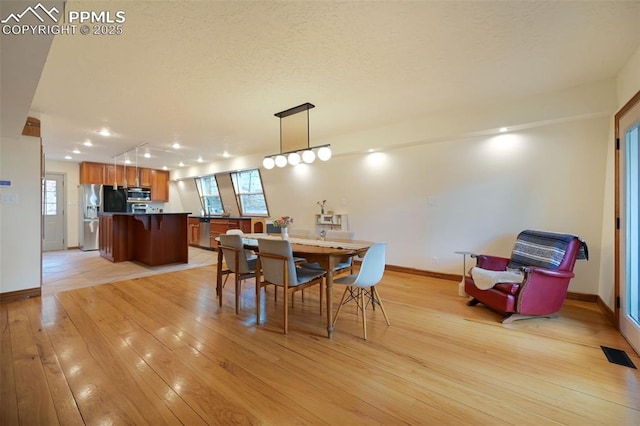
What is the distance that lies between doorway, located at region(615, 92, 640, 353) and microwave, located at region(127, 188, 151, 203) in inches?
393

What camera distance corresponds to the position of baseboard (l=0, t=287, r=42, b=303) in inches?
129

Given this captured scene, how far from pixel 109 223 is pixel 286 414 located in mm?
6043

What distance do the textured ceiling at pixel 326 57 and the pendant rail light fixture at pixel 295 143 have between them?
18 cm

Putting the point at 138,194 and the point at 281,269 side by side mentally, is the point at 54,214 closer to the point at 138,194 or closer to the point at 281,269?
the point at 138,194

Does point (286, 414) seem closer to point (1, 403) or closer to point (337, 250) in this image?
point (337, 250)

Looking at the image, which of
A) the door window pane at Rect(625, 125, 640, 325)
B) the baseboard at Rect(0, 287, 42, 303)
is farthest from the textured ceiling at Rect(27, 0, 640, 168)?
the baseboard at Rect(0, 287, 42, 303)

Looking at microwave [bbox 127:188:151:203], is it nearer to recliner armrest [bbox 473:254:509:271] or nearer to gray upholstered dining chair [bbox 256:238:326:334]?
gray upholstered dining chair [bbox 256:238:326:334]

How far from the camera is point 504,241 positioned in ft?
12.1

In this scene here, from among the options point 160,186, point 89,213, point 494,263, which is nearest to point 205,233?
point 160,186

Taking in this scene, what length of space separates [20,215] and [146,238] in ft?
6.47

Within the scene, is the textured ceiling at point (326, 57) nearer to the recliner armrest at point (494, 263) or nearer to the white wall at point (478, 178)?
the white wall at point (478, 178)

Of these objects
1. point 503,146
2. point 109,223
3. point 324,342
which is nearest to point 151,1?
point 324,342

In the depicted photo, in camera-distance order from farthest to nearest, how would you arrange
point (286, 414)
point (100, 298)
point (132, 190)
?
point (132, 190)
point (100, 298)
point (286, 414)

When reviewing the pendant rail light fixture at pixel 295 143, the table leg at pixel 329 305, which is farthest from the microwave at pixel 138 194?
the table leg at pixel 329 305
